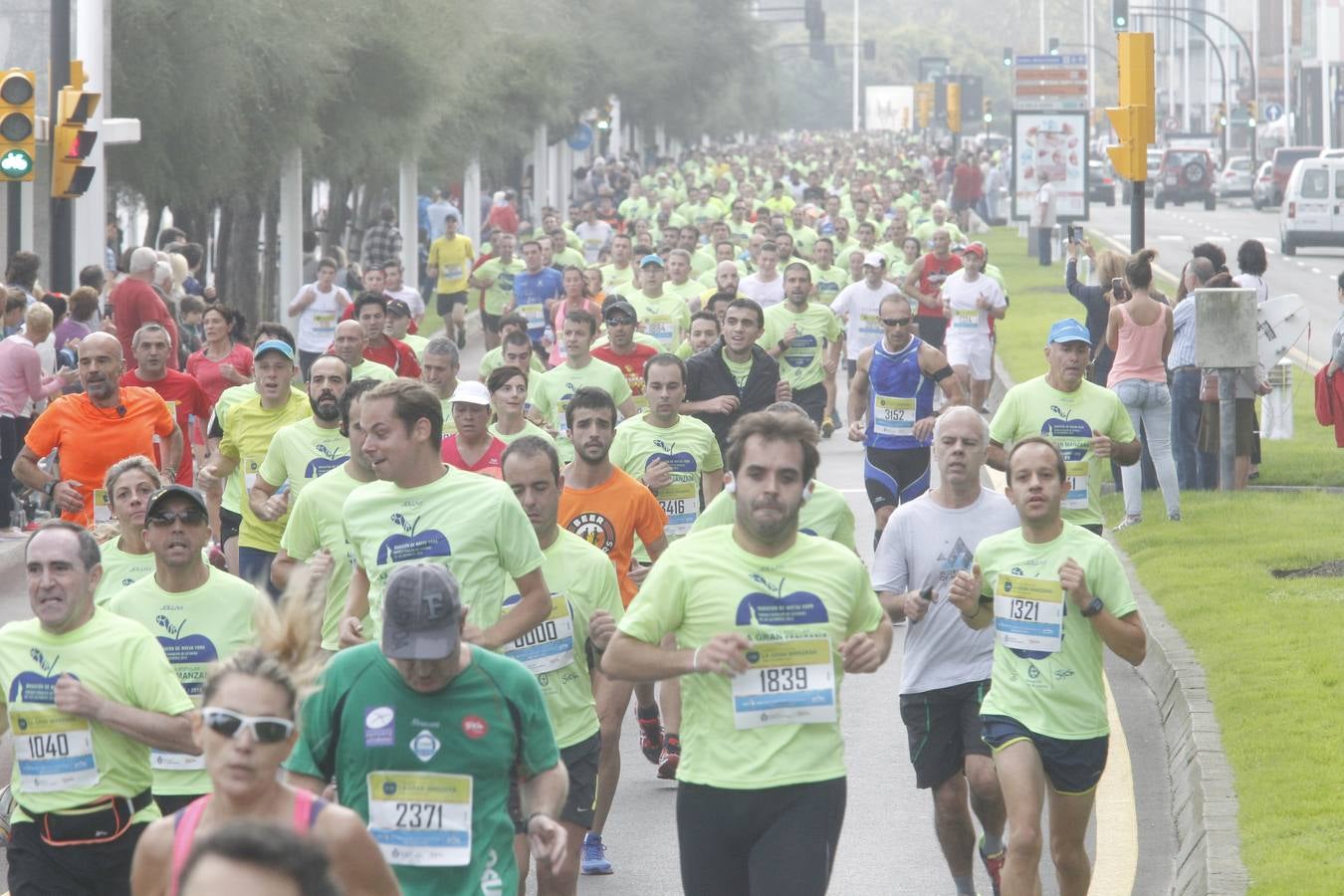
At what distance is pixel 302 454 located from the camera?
10.1m

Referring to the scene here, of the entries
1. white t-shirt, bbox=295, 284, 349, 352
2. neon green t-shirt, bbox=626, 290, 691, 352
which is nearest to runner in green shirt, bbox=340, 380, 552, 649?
neon green t-shirt, bbox=626, 290, 691, 352

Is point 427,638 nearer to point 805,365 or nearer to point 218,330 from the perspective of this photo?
point 218,330

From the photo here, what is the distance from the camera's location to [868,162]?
264ft

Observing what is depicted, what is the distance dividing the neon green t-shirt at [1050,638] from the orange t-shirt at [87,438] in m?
5.06

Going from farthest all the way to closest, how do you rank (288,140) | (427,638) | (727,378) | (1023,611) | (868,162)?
1. (868,162)
2. (288,140)
3. (727,378)
4. (1023,611)
5. (427,638)

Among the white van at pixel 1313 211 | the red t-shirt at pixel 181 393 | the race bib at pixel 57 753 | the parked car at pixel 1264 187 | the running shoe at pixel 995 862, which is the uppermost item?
the parked car at pixel 1264 187

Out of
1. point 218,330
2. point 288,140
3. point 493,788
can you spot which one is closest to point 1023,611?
point 493,788

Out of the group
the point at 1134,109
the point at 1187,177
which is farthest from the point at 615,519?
the point at 1187,177

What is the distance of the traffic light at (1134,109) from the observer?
1761cm

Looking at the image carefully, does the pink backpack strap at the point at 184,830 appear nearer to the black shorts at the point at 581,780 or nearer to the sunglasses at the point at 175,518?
the sunglasses at the point at 175,518

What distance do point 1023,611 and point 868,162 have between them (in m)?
74.0

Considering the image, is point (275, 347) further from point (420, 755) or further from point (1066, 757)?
point (420, 755)

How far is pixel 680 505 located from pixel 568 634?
9.89ft

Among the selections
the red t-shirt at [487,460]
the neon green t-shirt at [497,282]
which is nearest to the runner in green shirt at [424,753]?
the red t-shirt at [487,460]
